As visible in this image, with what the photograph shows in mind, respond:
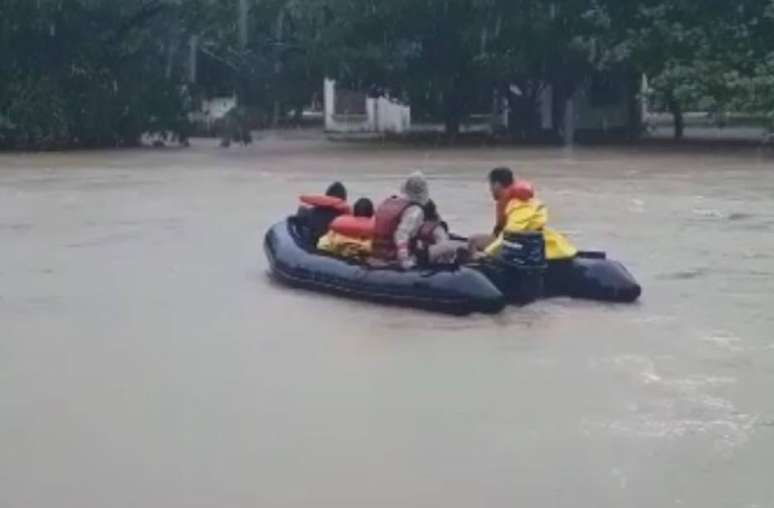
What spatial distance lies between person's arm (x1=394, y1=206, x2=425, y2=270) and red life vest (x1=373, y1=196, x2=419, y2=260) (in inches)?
1.7

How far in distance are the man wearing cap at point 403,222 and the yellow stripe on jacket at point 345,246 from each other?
1.69ft

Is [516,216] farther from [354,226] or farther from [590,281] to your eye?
[354,226]

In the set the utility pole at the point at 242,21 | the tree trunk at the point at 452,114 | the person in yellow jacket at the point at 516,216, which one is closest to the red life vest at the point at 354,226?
the person in yellow jacket at the point at 516,216

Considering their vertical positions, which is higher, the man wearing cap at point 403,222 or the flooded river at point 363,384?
the man wearing cap at point 403,222

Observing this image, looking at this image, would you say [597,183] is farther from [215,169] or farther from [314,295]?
[314,295]

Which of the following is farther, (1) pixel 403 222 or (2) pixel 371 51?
(2) pixel 371 51

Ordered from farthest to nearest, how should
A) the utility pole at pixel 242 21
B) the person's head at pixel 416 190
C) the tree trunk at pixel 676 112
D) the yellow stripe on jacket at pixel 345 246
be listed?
the utility pole at pixel 242 21, the tree trunk at pixel 676 112, the yellow stripe on jacket at pixel 345 246, the person's head at pixel 416 190

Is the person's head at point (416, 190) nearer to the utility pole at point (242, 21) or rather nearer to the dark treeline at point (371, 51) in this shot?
the dark treeline at point (371, 51)

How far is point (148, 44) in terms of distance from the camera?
43469 mm

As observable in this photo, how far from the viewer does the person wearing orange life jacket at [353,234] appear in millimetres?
14516

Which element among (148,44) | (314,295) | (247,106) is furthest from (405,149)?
(314,295)

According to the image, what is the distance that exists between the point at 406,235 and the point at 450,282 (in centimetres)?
70

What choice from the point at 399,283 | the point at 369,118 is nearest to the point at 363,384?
the point at 399,283

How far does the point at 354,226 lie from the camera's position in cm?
1470
